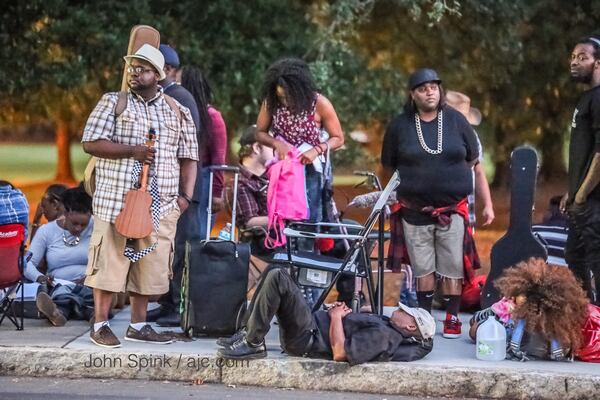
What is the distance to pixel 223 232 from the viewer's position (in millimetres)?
8664

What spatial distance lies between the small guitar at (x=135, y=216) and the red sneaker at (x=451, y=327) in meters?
2.14

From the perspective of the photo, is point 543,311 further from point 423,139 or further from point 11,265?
point 11,265

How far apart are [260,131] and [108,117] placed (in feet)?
4.67

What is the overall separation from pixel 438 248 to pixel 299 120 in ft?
4.19

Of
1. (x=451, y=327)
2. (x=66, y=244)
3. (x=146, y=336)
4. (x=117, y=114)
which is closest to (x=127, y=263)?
(x=146, y=336)

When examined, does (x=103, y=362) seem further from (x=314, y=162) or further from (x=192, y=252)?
(x=314, y=162)

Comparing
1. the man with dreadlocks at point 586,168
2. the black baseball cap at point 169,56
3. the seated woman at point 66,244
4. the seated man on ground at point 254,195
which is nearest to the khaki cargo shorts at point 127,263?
the black baseball cap at point 169,56

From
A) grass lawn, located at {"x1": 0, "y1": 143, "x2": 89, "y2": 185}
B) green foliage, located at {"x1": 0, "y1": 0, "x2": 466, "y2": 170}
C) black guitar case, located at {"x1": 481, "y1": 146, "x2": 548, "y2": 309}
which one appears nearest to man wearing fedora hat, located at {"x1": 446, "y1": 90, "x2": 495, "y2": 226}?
black guitar case, located at {"x1": 481, "y1": 146, "x2": 548, "y2": 309}

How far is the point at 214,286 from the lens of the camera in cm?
709

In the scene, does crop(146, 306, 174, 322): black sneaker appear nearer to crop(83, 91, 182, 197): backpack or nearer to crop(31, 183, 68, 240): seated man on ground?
crop(83, 91, 182, 197): backpack

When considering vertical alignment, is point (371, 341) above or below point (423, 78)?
below

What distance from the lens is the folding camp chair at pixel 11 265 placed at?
7250mm

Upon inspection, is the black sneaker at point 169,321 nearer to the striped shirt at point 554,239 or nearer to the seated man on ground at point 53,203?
the seated man on ground at point 53,203

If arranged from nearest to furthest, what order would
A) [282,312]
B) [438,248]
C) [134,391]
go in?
[134,391] → [282,312] → [438,248]
